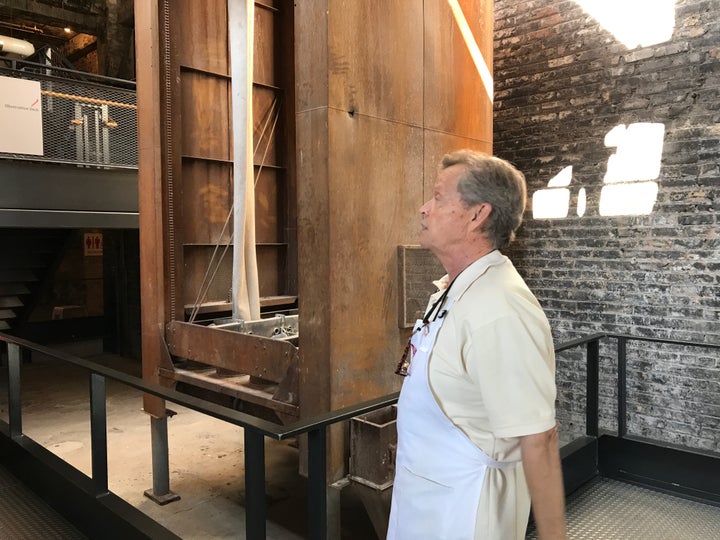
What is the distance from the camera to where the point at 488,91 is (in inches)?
153

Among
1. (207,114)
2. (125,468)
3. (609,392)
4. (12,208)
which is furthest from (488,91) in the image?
(12,208)

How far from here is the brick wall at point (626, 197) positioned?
450 centimetres

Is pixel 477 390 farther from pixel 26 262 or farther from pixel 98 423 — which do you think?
pixel 26 262

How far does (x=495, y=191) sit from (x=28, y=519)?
3.19 m

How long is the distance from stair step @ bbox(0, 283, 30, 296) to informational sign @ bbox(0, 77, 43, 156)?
2.73 meters

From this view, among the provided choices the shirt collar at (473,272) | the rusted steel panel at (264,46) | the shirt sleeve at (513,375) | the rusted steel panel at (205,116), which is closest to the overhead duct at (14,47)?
the rusted steel panel at (264,46)

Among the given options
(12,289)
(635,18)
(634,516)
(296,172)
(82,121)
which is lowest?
(634,516)

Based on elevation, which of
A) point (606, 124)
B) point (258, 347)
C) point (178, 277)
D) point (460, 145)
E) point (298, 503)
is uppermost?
point (606, 124)

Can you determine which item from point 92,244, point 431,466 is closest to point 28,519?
point 431,466

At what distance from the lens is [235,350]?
346 cm

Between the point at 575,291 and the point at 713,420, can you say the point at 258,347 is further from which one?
the point at 713,420

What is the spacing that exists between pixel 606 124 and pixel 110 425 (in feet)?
18.7

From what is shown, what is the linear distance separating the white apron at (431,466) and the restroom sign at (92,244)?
10794mm

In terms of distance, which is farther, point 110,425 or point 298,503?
point 110,425
